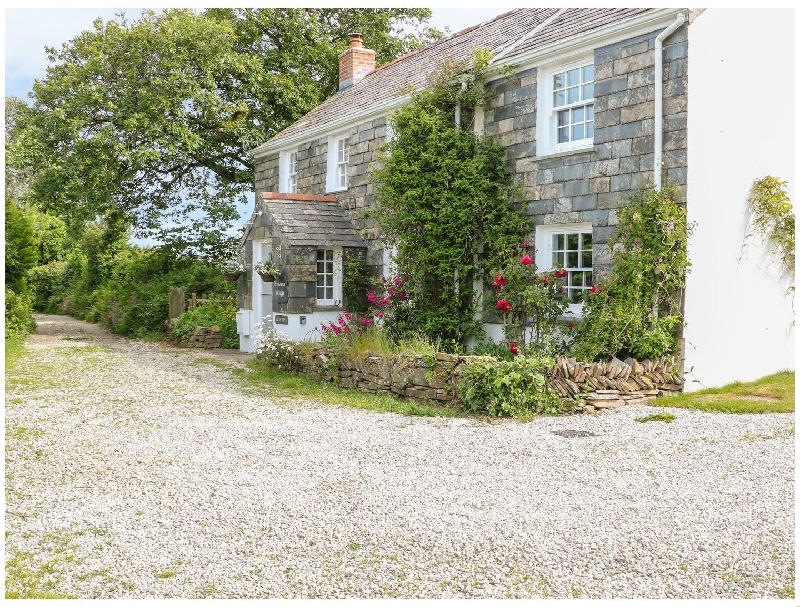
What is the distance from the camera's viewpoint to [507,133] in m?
13.7

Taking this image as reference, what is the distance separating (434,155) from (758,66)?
5.33 metres

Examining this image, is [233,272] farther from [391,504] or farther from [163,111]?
[391,504]

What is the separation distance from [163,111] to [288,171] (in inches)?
170

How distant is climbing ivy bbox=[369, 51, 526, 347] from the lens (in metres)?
13.5

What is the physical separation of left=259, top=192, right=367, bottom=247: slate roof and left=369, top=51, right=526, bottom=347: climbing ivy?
2385 mm

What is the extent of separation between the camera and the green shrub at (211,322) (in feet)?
66.1

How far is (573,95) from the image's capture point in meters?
12.7

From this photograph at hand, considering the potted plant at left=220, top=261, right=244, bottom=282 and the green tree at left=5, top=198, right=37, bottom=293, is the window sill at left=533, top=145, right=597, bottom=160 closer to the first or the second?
the potted plant at left=220, top=261, right=244, bottom=282

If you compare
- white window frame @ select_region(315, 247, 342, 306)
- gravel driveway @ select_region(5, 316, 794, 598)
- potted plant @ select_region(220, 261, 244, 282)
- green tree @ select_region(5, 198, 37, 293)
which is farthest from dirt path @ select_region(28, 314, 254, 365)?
gravel driveway @ select_region(5, 316, 794, 598)

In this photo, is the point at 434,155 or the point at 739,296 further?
the point at 434,155

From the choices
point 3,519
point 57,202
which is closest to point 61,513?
point 3,519

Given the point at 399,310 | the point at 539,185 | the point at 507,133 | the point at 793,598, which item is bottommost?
the point at 793,598

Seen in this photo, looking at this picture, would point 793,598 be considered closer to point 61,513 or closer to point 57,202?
point 61,513

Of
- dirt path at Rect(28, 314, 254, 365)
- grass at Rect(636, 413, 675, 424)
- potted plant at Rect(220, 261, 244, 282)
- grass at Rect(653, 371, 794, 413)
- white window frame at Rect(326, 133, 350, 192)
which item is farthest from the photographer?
potted plant at Rect(220, 261, 244, 282)
